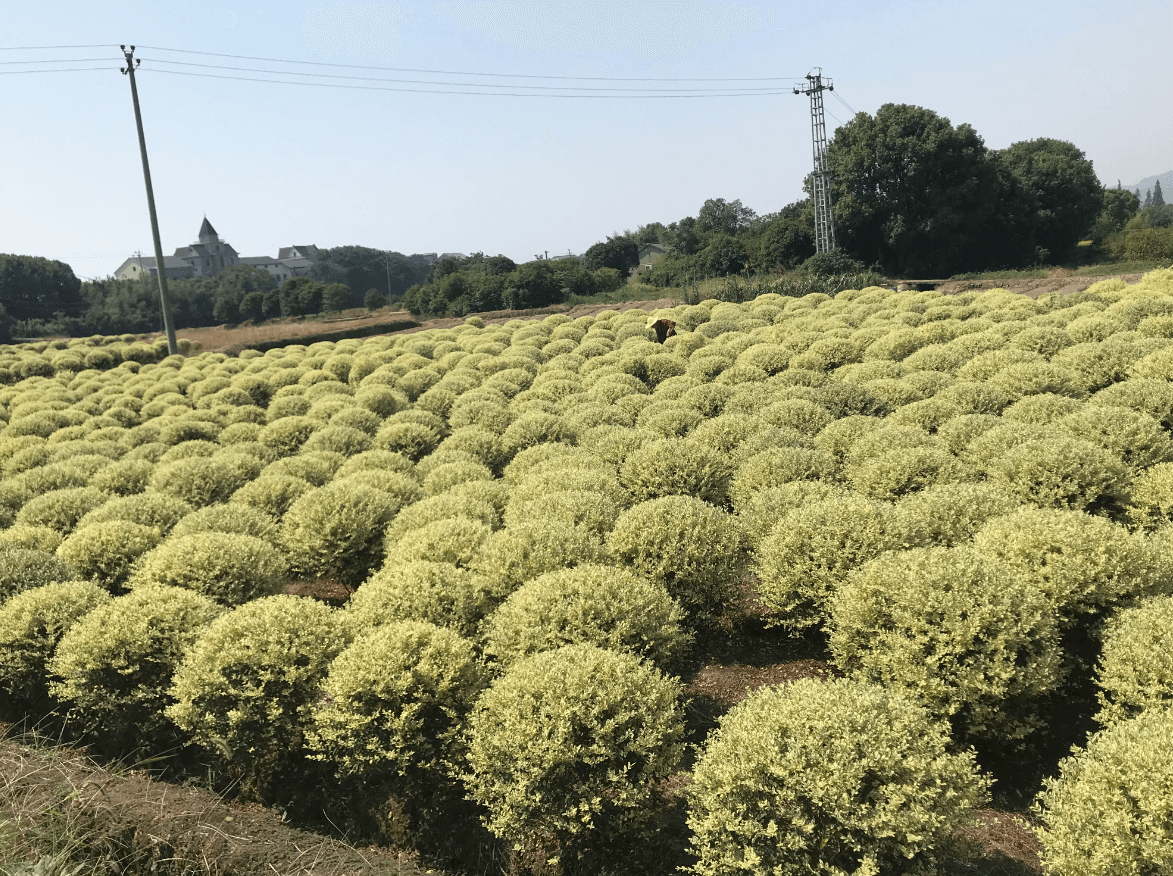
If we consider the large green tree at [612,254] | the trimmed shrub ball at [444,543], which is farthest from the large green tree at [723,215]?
the trimmed shrub ball at [444,543]

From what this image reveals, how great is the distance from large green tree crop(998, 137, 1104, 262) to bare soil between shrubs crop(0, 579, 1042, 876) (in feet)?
192

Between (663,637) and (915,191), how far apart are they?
54297 millimetres

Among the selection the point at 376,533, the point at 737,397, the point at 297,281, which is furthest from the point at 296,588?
the point at 297,281

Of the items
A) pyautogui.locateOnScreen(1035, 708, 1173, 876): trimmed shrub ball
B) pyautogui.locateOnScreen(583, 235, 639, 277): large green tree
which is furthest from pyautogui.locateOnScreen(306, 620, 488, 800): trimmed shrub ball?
pyautogui.locateOnScreen(583, 235, 639, 277): large green tree

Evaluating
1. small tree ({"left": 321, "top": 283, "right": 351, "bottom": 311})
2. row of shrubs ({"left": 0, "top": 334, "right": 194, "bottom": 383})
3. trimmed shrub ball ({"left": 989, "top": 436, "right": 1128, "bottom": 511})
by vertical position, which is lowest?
trimmed shrub ball ({"left": 989, "top": 436, "right": 1128, "bottom": 511})

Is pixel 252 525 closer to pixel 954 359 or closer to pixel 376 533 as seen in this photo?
pixel 376 533

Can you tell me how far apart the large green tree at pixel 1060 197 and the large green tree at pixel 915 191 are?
12.1 ft

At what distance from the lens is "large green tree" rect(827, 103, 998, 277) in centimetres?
4931

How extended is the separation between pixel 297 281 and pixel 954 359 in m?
78.4

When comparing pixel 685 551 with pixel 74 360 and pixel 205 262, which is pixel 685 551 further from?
pixel 205 262

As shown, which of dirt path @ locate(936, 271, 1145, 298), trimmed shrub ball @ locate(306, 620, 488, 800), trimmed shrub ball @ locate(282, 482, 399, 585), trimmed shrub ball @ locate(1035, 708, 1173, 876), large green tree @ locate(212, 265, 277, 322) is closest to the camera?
trimmed shrub ball @ locate(1035, 708, 1173, 876)

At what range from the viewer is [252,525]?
8742 mm

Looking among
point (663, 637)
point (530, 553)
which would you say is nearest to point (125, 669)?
point (530, 553)

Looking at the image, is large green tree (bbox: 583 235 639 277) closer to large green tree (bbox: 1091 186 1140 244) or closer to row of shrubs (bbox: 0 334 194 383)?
large green tree (bbox: 1091 186 1140 244)
